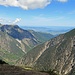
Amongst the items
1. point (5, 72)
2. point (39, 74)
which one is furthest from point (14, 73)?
point (39, 74)

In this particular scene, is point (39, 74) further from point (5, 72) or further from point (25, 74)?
point (5, 72)

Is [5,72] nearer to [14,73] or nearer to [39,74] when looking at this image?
[14,73]

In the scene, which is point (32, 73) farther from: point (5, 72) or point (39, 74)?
point (5, 72)

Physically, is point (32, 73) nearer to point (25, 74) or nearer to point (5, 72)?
point (25, 74)

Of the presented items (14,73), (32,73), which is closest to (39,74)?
(32,73)

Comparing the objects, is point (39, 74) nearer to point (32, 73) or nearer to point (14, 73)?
point (32, 73)

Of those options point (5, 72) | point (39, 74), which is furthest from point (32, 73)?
point (5, 72)
